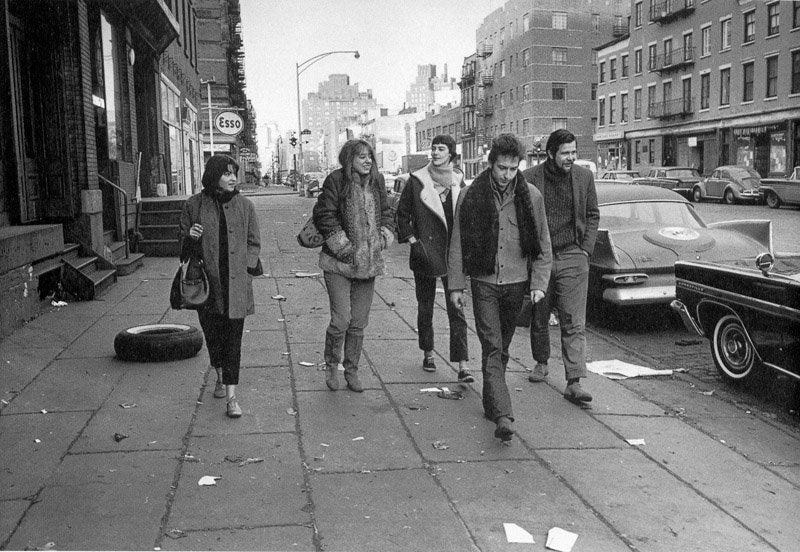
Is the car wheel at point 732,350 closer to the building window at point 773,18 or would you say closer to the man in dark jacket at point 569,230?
the man in dark jacket at point 569,230

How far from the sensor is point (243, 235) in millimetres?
5652

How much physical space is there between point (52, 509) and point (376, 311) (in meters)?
6.34

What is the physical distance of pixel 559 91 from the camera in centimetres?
7500

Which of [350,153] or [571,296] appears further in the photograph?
[571,296]

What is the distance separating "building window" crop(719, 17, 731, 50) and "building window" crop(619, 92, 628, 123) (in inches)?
492

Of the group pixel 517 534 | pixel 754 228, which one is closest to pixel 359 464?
pixel 517 534

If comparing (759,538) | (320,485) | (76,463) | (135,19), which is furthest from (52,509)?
(135,19)

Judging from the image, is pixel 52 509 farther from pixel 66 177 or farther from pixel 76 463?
pixel 66 177

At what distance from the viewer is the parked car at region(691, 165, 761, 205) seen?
34125 millimetres

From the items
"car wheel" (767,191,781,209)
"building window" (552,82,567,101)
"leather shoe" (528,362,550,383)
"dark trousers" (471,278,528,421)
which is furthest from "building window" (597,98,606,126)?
"dark trousers" (471,278,528,421)

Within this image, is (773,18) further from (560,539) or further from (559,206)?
(560,539)

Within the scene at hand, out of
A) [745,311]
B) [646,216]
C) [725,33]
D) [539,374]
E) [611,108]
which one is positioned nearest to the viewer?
[745,311]

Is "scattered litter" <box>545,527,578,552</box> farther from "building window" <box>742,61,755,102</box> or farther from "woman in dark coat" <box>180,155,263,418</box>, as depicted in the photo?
"building window" <box>742,61,755,102</box>

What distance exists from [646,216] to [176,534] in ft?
25.0
